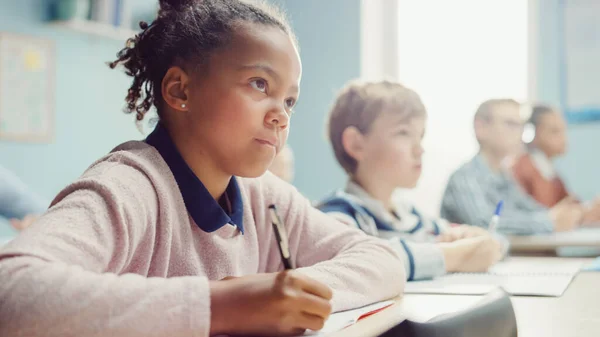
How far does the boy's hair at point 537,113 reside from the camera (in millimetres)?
3293

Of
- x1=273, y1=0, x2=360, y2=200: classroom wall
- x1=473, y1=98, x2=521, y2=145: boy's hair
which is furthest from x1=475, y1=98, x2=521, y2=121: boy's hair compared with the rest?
x1=273, y1=0, x2=360, y2=200: classroom wall

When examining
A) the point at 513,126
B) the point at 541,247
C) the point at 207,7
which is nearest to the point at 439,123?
the point at 513,126

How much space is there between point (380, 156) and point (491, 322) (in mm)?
939

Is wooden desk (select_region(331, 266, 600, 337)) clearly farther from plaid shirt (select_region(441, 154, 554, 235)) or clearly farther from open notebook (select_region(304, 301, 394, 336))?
plaid shirt (select_region(441, 154, 554, 235))

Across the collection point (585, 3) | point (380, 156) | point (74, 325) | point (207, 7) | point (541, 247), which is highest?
point (585, 3)

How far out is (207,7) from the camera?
88 cm

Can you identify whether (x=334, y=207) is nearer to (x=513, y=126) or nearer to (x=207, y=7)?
(x=207, y=7)

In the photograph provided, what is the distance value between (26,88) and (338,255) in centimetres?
234

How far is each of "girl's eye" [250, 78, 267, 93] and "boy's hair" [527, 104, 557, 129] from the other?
274 centimetres

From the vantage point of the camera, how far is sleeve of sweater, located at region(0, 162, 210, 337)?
Answer: 51 centimetres

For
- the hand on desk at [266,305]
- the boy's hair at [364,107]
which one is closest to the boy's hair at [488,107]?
the boy's hair at [364,107]

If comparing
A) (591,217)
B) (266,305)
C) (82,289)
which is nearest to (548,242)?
(591,217)

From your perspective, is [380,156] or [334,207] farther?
[380,156]

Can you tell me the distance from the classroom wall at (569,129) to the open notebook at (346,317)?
316 cm
